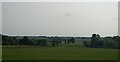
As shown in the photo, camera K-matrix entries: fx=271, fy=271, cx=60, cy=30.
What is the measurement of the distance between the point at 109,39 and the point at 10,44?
62.1 ft

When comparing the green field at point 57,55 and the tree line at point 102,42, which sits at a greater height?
the tree line at point 102,42

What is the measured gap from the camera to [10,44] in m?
51.7

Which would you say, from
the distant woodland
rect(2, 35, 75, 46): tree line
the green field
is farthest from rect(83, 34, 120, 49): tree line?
the green field

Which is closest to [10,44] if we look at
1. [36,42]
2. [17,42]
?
[17,42]

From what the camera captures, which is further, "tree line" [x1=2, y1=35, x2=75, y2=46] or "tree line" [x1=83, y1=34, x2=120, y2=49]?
"tree line" [x1=83, y1=34, x2=120, y2=49]

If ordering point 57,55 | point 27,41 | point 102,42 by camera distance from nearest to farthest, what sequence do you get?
point 57,55 → point 27,41 → point 102,42

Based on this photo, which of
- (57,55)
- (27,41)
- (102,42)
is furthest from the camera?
(102,42)

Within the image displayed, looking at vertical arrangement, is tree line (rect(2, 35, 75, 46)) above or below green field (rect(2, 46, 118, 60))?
above

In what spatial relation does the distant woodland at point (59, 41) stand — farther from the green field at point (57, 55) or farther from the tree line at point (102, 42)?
the green field at point (57, 55)

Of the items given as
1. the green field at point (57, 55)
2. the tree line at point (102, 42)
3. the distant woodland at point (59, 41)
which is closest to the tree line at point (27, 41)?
the distant woodland at point (59, 41)

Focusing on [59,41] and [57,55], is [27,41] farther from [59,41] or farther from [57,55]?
[57,55]

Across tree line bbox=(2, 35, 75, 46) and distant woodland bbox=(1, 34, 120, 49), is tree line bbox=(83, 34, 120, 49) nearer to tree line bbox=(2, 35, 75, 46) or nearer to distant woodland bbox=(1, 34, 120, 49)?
distant woodland bbox=(1, 34, 120, 49)

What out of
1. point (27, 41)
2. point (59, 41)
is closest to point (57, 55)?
point (27, 41)

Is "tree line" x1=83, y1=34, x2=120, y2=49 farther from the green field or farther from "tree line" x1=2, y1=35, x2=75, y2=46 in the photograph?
the green field
